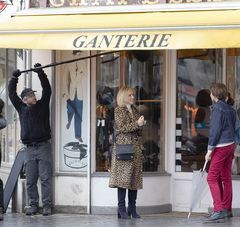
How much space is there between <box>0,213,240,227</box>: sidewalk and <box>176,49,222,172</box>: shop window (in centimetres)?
78

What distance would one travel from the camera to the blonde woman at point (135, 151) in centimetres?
890

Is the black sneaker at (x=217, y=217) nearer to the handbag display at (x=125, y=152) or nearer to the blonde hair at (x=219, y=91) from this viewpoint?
the handbag display at (x=125, y=152)

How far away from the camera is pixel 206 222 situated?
880 centimetres

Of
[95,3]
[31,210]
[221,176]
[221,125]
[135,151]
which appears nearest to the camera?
[221,125]

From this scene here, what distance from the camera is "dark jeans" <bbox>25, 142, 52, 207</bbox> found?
9406 millimetres

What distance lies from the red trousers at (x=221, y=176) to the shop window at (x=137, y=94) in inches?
44.2

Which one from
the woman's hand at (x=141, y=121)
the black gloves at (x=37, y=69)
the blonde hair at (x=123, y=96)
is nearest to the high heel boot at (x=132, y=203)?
the woman's hand at (x=141, y=121)

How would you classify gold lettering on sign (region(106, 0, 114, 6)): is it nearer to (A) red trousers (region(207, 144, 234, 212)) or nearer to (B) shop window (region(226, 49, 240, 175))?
(B) shop window (region(226, 49, 240, 175))

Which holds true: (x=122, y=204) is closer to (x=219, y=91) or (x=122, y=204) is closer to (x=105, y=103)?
(x=105, y=103)

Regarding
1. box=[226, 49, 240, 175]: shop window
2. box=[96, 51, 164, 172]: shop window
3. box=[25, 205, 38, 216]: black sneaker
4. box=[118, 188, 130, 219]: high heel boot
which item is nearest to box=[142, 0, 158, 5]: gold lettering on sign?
box=[96, 51, 164, 172]: shop window

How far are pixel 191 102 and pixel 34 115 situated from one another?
2128 mm

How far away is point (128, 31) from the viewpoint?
8320 mm

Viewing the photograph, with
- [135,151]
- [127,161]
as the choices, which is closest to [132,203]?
[127,161]

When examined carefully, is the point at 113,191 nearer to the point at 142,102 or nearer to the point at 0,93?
the point at 142,102
